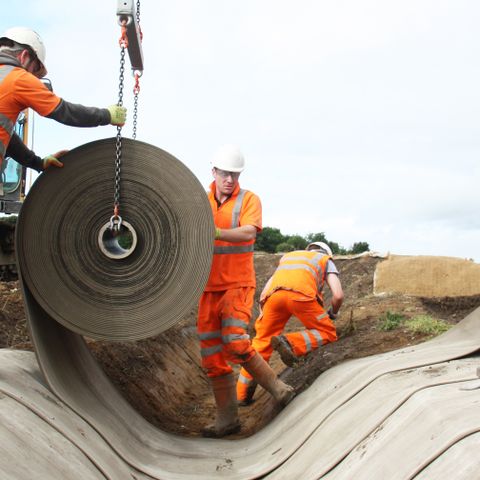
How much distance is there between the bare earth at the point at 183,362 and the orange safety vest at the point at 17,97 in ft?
9.05

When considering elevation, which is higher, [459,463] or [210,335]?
[459,463]

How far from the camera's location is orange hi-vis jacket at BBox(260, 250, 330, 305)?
6.90 meters

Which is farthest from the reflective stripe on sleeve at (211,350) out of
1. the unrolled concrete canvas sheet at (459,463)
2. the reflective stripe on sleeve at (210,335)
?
the unrolled concrete canvas sheet at (459,463)

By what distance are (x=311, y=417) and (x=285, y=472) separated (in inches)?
26.9

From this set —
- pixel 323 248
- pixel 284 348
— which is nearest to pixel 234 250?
pixel 284 348

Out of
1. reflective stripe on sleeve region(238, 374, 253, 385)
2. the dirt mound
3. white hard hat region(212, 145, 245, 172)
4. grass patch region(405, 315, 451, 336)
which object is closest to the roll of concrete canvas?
white hard hat region(212, 145, 245, 172)

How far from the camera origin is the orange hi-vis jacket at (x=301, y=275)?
6902 millimetres

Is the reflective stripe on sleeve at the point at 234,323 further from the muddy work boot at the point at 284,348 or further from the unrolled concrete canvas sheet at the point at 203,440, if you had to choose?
the muddy work boot at the point at 284,348

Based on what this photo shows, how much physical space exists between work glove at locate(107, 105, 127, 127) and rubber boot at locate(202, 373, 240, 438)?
246cm

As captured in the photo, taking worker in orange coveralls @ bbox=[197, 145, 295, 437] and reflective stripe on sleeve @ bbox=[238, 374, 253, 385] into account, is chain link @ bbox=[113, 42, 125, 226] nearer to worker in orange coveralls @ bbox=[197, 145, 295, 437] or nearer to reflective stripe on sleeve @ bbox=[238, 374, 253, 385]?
worker in orange coveralls @ bbox=[197, 145, 295, 437]

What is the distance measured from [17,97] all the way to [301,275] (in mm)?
3608

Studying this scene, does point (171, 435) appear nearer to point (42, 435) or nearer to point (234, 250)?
point (234, 250)

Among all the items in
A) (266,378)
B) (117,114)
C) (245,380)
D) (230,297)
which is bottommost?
(245,380)

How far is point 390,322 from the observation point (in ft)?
24.7
